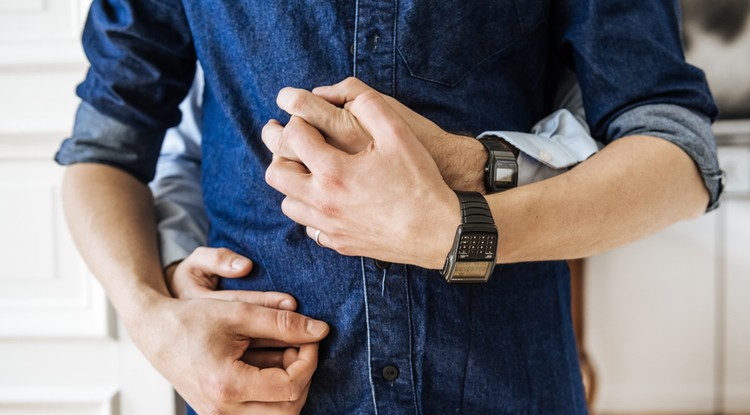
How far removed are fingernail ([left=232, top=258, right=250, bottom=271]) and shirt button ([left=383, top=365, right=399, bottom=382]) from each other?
0.21 m

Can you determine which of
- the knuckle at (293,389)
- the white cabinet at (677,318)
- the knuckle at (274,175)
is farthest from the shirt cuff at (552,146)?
the white cabinet at (677,318)

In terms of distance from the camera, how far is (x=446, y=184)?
65 centimetres

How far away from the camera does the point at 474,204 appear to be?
24.3 inches

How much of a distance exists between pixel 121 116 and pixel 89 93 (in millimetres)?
60

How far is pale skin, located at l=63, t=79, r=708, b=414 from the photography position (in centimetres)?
61

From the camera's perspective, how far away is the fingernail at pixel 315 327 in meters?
0.73

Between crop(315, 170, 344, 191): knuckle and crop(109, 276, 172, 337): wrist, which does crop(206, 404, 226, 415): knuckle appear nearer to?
crop(109, 276, 172, 337): wrist

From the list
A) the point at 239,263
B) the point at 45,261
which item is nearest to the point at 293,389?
the point at 239,263

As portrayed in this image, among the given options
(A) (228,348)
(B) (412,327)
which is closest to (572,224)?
(B) (412,327)

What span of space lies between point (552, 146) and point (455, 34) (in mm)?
172

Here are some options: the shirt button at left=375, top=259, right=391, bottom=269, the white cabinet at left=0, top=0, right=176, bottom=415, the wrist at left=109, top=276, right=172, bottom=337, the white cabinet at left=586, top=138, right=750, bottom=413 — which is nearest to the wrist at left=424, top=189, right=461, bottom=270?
the shirt button at left=375, top=259, right=391, bottom=269

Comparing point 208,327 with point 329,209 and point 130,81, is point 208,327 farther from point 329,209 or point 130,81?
point 130,81

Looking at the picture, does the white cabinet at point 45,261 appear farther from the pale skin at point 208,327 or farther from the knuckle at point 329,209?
the knuckle at point 329,209

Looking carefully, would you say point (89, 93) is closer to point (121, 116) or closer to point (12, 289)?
point (121, 116)
